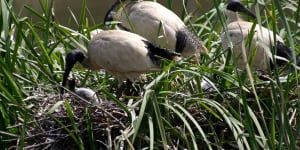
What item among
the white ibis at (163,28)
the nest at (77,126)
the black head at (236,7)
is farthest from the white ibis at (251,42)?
the nest at (77,126)

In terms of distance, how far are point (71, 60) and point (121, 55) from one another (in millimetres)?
221

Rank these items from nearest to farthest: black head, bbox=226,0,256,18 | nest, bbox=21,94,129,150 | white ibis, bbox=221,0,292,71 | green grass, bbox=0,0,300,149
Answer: green grass, bbox=0,0,300,149
nest, bbox=21,94,129,150
white ibis, bbox=221,0,292,71
black head, bbox=226,0,256,18

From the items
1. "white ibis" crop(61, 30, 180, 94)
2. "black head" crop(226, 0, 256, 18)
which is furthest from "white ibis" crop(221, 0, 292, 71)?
"white ibis" crop(61, 30, 180, 94)

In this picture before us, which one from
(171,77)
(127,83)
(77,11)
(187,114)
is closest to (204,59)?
(127,83)

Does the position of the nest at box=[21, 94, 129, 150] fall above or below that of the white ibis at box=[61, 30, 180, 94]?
below

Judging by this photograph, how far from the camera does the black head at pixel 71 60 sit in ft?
11.8

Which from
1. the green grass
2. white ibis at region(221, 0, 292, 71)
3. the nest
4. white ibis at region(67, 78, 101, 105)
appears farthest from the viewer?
white ibis at region(221, 0, 292, 71)

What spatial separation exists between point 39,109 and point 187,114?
0.62 m

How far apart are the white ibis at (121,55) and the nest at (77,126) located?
1.24 feet

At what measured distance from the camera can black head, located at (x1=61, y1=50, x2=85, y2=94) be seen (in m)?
3.59

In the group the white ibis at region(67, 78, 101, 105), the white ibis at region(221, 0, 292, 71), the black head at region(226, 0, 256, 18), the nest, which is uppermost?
the black head at region(226, 0, 256, 18)

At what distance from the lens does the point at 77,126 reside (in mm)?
3156

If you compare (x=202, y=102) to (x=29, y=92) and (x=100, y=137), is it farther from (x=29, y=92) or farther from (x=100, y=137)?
(x=29, y=92)

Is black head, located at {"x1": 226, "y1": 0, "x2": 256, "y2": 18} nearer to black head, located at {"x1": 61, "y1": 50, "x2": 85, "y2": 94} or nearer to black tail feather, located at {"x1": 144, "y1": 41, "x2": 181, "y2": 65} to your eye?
black tail feather, located at {"x1": 144, "y1": 41, "x2": 181, "y2": 65}
